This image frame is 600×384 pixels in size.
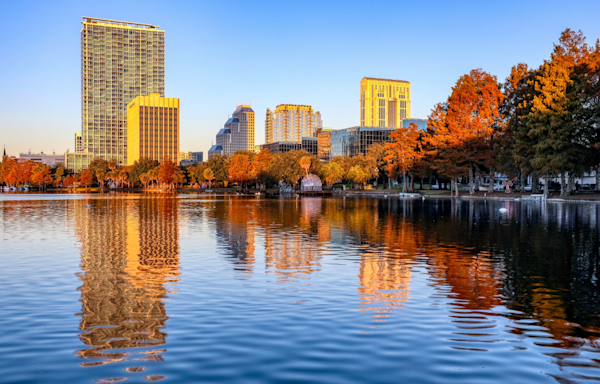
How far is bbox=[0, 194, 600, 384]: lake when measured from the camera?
8320 millimetres

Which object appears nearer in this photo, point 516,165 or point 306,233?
point 306,233

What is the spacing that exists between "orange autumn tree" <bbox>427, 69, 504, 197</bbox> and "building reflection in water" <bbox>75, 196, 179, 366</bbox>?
6987 centimetres

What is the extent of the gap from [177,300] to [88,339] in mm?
3491

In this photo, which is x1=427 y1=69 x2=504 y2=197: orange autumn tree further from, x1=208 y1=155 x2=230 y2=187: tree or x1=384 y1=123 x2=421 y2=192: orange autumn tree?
x1=208 y1=155 x2=230 y2=187: tree

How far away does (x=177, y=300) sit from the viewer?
1326cm

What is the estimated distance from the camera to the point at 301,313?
39.0ft

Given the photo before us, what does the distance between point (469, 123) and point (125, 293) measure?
276 ft

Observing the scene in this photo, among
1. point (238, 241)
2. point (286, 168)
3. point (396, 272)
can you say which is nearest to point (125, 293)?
point (396, 272)

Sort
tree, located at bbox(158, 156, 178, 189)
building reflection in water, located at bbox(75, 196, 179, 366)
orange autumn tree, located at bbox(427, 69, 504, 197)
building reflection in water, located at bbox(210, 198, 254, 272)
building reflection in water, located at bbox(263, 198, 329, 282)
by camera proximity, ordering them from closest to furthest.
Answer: building reflection in water, located at bbox(75, 196, 179, 366), building reflection in water, located at bbox(263, 198, 329, 282), building reflection in water, located at bbox(210, 198, 254, 272), orange autumn tree, located at bbox(427, 69, 504, 197), tree, located at bbox(158, 156, 178, 189)

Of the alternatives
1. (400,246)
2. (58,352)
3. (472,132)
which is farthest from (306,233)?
(472,132)

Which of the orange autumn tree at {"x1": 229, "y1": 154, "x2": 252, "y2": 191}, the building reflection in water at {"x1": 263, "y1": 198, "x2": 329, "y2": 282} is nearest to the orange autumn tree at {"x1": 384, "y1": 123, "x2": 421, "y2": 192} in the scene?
the orange autumn tree at {"x1": 229, "y1": 154, "x2": 252, "y2": 191}

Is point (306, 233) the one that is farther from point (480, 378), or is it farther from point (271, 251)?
point (480, 378)

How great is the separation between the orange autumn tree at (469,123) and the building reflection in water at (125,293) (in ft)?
229

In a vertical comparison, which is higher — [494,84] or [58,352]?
[494,84]
